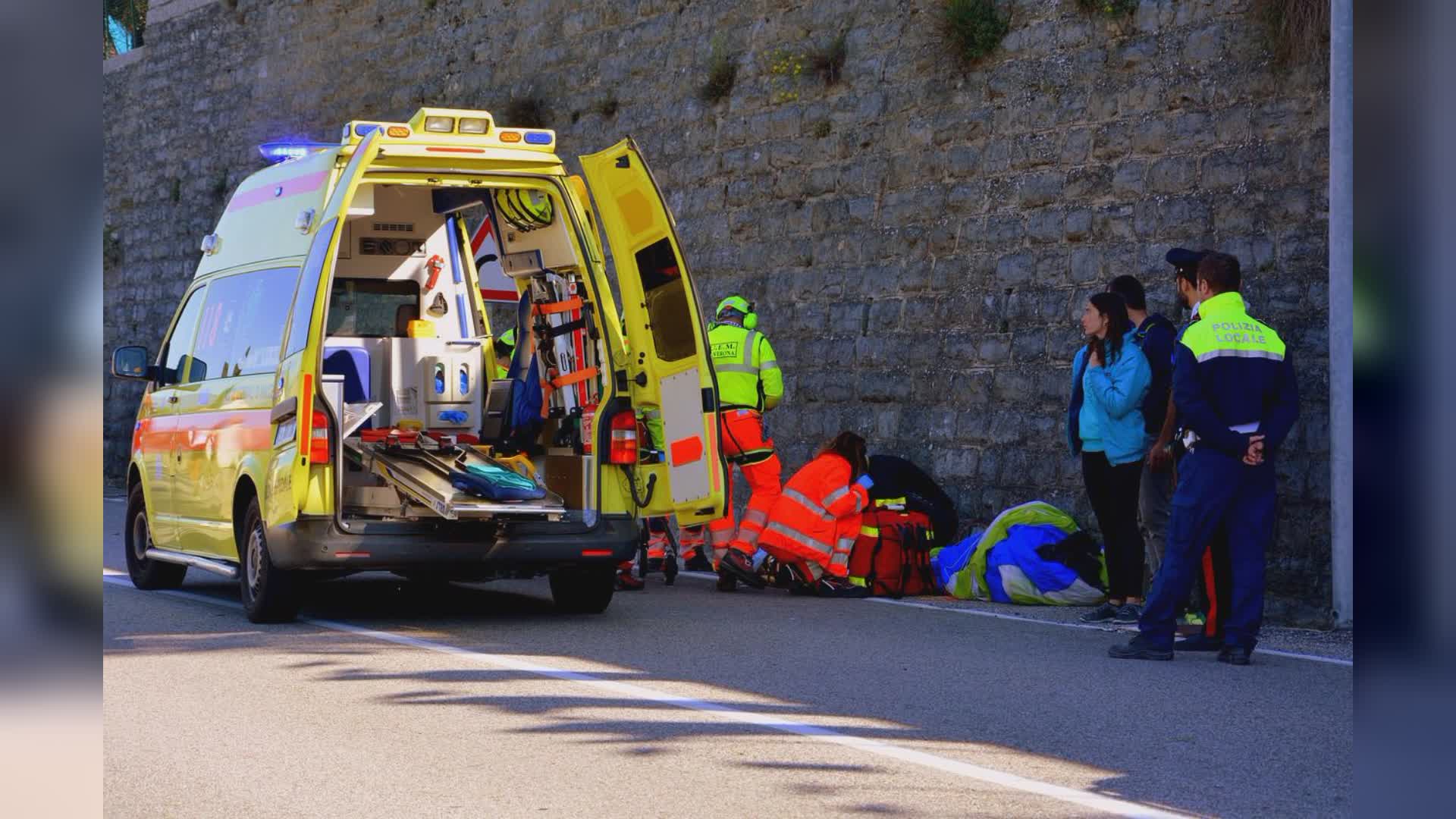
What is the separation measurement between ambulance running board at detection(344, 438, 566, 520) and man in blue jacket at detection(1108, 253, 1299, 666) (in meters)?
3.29

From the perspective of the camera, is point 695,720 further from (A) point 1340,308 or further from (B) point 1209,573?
(A) point 1340,308

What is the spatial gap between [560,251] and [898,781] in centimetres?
533

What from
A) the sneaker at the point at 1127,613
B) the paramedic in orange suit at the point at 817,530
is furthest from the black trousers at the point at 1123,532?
the paramedic in orange suit at the point at 817,530

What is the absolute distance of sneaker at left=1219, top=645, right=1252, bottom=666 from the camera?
7.96 metres

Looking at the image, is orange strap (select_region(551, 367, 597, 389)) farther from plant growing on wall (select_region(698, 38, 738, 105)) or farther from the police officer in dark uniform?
plant growing on wall (select_region(698, 38, 738, 105))

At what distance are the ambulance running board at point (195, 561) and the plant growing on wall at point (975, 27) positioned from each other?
6.73 m

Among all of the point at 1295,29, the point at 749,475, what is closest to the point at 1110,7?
the point at 1295,29

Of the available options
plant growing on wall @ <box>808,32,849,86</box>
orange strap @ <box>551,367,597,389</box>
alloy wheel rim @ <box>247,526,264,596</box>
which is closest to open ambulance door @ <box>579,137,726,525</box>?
orange strap @ <box>551,367,597,389</box>

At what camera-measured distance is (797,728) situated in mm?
6199

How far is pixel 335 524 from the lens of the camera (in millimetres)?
8570

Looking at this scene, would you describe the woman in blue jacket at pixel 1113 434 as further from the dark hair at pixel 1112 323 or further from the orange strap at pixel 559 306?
the orange strap at pixel 559 306

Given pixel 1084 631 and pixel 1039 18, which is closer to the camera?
pixel 1084 631
